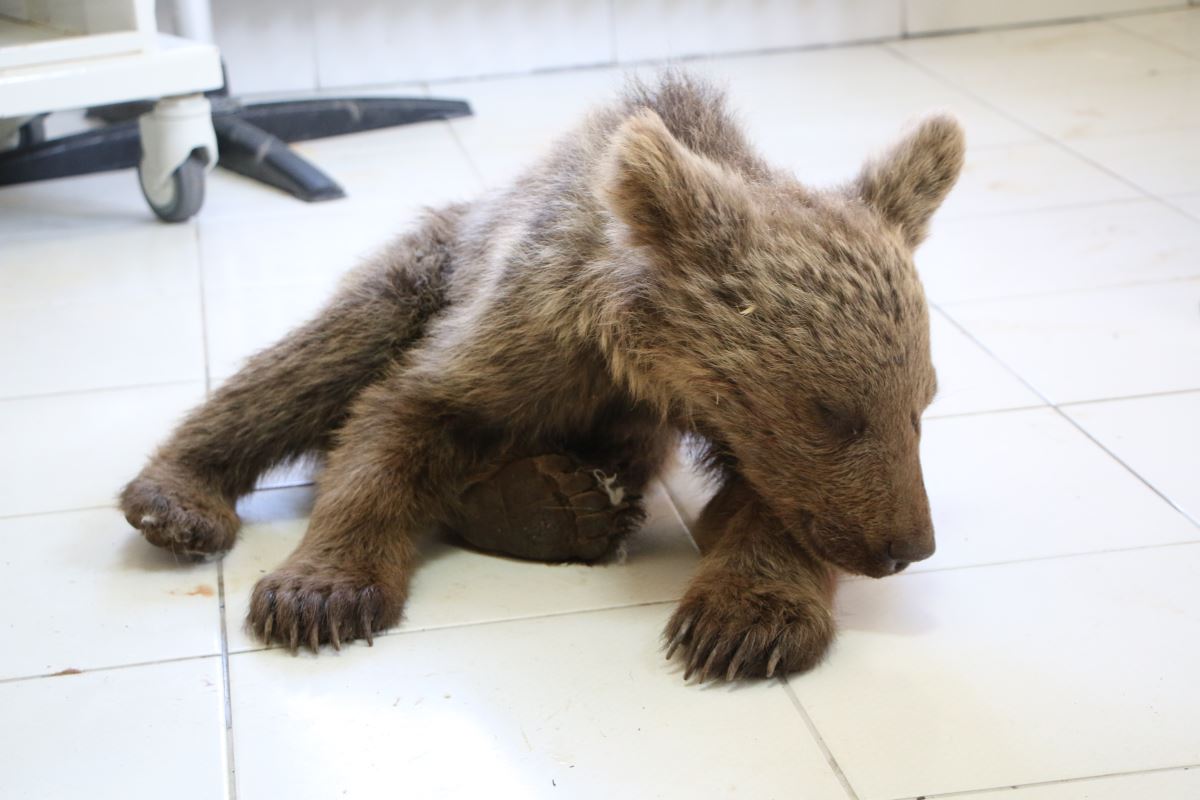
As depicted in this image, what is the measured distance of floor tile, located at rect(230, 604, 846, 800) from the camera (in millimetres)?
2203

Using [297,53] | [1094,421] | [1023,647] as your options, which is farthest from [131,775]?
[297,53]

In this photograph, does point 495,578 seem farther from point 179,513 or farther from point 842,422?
point 842,422

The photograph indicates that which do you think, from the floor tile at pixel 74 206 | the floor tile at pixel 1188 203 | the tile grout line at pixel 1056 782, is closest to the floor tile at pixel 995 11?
the floor tile at pixel 1188 203

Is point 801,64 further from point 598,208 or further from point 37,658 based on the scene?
point 37,658

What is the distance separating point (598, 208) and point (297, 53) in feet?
13.1

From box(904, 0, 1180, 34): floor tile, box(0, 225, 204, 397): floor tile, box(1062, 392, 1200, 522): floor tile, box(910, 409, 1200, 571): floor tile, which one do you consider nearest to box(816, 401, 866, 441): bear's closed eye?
Answer: box(910, 409, 1200, 571): floor tile

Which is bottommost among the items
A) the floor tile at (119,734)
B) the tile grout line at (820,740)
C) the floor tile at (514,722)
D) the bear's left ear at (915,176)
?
the tile grout line at (820,740)

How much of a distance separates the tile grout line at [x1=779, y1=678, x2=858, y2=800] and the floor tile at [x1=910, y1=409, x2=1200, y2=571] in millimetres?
537

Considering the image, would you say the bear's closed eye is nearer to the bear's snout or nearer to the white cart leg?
the bear's snout

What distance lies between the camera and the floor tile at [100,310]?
3768 millimetres

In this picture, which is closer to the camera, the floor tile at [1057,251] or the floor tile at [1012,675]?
the floor tile at [1012,675]

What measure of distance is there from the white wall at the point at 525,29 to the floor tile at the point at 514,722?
4144mm

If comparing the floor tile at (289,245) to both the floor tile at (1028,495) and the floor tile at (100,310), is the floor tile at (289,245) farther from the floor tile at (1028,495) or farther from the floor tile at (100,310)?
the floor tile at (1028,495)

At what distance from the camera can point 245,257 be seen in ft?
15.1
